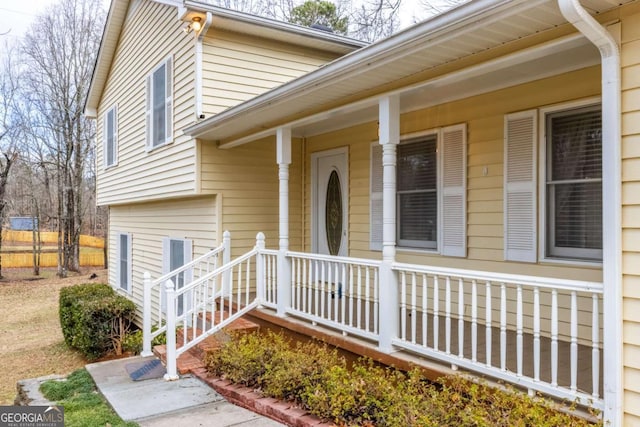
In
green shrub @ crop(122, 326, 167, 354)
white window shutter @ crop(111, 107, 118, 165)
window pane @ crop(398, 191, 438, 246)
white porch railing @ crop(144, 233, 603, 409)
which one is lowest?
green shrub @ crop(122, 326, 167, 354)

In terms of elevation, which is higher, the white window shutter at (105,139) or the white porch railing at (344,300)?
the white window shutter at (105,139)

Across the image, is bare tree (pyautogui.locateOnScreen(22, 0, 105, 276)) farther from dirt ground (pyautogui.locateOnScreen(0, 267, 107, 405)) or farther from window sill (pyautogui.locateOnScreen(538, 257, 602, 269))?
window sill (pyautogui.locateOnScreen(538, 257, 602, 269))

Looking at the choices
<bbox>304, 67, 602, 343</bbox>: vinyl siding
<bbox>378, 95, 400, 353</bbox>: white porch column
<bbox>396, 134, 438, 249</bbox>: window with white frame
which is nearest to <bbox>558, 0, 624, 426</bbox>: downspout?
<bbox>304, 67, 602, 343</bbox>: vinyl siding

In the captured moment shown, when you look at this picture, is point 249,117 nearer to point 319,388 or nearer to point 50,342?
point 319,388

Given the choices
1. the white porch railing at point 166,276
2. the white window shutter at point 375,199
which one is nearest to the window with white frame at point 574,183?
the white window shutter at point 375,199

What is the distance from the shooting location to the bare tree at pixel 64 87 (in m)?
19.8

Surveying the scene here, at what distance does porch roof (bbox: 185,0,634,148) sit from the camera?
3.08m

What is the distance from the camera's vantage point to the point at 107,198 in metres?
12.6

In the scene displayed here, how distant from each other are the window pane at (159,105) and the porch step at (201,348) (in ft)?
13.0

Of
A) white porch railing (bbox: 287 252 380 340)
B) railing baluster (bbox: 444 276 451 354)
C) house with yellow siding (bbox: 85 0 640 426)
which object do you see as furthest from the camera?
white porch railing (bbox: 287 252 380 340)

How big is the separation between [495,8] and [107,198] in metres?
11.8

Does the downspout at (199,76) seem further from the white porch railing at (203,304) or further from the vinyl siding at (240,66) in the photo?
the white porch railing at (203,304)

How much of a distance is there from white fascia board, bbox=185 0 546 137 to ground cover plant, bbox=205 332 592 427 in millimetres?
2476
